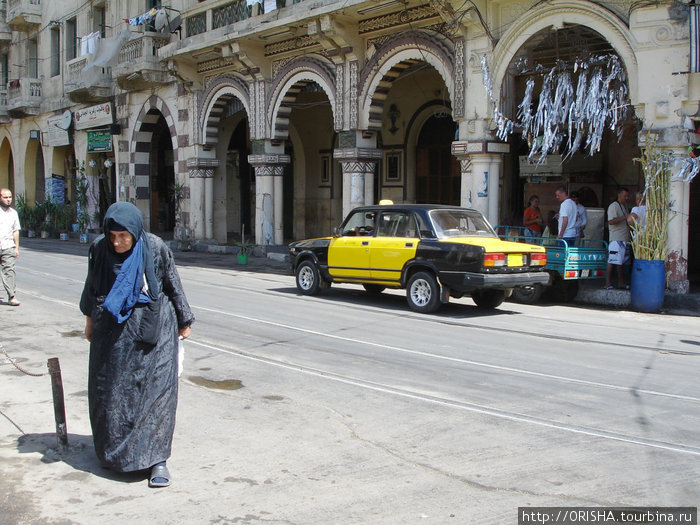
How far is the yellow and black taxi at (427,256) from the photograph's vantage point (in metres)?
11.0

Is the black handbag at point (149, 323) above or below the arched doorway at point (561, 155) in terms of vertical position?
below

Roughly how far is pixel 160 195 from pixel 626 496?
31.8m

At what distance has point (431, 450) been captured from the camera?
5070 millimetres

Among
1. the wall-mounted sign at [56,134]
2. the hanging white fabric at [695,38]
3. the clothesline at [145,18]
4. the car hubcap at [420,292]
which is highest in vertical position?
the clothesline at [145,18]

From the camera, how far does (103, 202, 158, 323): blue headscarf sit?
14.0ft

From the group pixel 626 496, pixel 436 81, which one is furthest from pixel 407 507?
pixel 436 81

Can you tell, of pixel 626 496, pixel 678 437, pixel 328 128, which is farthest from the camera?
pixel 328 128

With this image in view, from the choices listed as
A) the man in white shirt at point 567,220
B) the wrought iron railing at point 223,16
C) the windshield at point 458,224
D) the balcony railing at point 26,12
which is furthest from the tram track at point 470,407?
the balcony railing at point 26,12

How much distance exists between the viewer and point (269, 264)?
66.5 ft

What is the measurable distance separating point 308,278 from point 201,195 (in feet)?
41.2

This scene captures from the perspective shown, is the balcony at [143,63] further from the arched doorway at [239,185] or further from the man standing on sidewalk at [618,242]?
the man standing on sidewalk at [618,242]

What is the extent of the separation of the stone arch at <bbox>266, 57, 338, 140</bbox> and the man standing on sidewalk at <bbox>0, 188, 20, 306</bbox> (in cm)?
948

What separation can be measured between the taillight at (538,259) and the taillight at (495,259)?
2.20 ft

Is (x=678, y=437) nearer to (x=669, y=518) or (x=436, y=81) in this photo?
(x=669, y=518)
